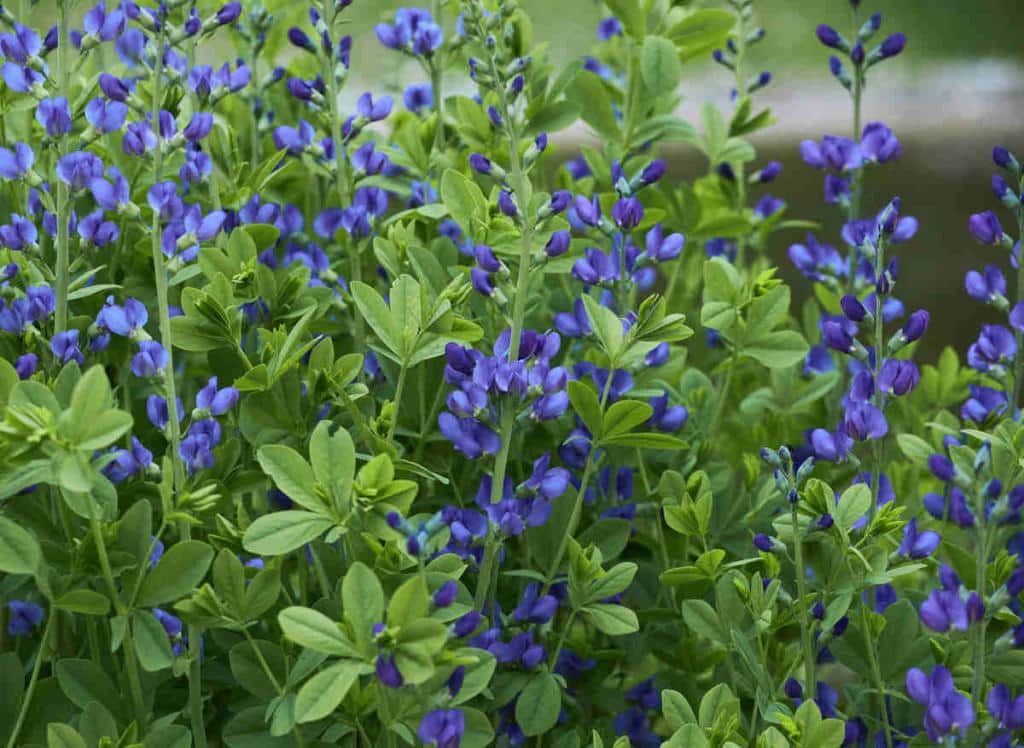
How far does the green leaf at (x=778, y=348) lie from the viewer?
42.1 inches

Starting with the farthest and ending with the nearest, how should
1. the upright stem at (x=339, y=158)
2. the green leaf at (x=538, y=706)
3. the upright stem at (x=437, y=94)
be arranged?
the upright stem at (x=437, y=94) < the upright stem at (x=339, y=158) < the green leaf at (x=538, y=706)

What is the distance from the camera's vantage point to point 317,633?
2.39ft

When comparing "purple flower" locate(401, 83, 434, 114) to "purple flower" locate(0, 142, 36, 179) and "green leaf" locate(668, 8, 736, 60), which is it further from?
"purple flower" locate(0, 142, 36, 179)

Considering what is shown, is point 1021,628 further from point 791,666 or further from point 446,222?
point 446,222

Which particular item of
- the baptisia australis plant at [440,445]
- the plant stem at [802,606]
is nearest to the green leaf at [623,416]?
the baptisia australis plant at [440,445]

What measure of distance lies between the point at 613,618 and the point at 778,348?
0.31 metres

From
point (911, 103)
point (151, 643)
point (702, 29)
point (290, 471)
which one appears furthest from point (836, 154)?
point (911, 103)

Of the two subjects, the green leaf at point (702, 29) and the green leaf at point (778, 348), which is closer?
the green leaf at point (778, 348)

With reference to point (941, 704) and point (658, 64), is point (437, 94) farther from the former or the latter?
point (941, 704)

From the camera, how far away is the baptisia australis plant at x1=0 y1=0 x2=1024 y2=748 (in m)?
0.81

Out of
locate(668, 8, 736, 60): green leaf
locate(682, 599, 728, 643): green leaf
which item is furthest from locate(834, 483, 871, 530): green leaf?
locate(668, 8, 736, 60): green leaf

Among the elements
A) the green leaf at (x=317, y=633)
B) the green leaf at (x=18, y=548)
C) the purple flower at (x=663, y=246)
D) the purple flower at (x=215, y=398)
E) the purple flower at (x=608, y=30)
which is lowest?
the green leaf at (x=317, y=633)

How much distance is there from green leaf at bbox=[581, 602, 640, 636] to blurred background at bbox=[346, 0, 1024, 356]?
1952 millimetres

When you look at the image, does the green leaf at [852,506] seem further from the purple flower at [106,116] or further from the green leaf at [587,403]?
the purple flower at [106,116]
